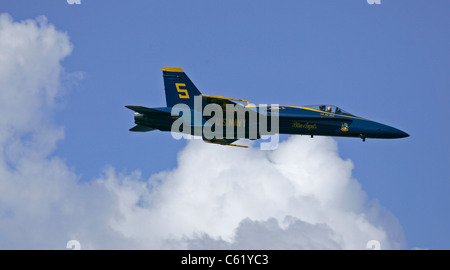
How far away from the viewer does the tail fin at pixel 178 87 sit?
50.9 metres

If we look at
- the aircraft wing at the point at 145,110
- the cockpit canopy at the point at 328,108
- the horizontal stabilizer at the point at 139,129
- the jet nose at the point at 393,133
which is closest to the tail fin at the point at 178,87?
the aircraft wing at the point at 145,110

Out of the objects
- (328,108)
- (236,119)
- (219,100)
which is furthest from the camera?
(328,108)

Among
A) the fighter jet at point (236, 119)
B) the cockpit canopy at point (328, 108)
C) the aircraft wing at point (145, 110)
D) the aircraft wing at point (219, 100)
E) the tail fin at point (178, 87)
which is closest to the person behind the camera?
the aircraft wing at point (219, 100)

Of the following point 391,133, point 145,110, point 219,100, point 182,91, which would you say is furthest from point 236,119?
point 391,133

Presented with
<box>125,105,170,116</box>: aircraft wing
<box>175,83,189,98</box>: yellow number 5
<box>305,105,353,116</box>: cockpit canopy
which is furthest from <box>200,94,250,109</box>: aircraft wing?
<box>305,105,353,116</box>: cockpit canopy

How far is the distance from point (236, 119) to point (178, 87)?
4.28 m

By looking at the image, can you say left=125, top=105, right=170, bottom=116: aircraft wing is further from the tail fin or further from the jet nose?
the jet nose

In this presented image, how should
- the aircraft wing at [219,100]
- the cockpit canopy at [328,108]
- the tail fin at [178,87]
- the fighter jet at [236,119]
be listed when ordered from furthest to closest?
the cockpit canopy at [328,108] < the tail fin at [178,87] < the fighter jet at [236,119] < the aircraft wing at [219,100]

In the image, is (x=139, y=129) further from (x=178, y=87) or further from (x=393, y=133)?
(x=393, y=133)

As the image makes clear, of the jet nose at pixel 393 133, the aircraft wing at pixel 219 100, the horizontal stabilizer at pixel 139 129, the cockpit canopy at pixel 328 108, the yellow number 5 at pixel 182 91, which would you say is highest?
the yellow number 5 at pixel 182 91

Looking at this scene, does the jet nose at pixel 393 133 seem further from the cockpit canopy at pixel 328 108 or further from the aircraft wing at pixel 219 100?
the aircraft wing at pixel 219 100

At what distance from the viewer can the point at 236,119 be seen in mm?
50656
